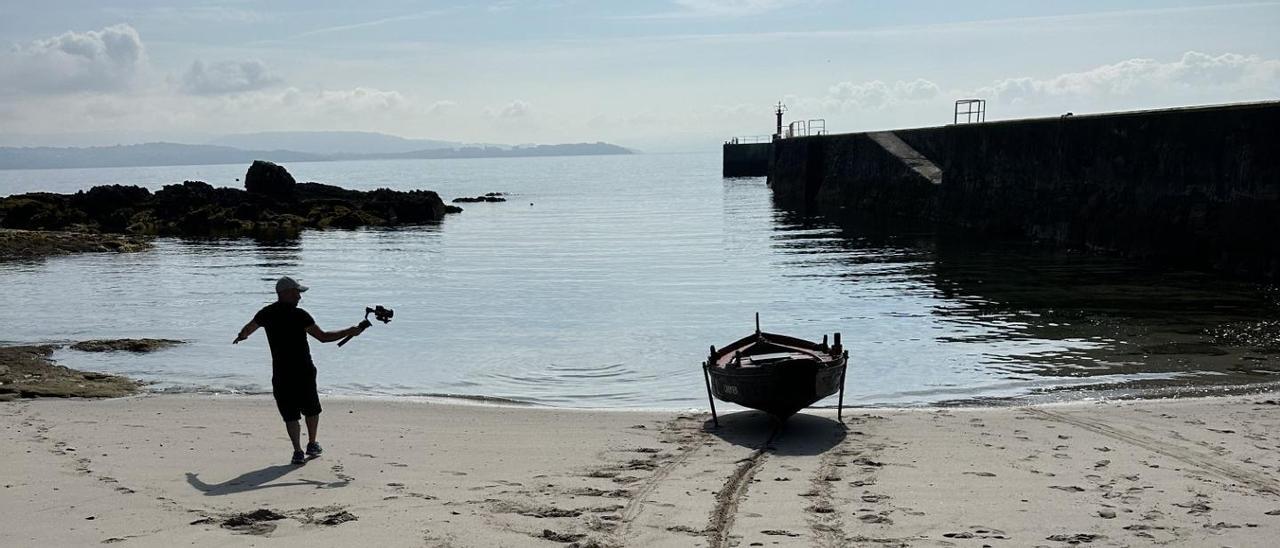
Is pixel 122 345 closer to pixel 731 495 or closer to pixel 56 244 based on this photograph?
pixel 731 495

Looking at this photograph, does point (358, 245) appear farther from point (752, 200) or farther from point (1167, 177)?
point (752, 200)

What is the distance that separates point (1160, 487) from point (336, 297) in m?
19.1

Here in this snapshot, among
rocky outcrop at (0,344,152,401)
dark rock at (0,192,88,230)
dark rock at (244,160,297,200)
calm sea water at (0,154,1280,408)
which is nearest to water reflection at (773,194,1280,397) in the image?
calm sea water at (0,154,1280,408)

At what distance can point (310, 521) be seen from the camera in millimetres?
7086

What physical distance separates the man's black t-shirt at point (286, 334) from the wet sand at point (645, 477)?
85cm

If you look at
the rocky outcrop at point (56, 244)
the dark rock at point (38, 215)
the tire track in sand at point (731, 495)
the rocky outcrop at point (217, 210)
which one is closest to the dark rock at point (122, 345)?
the tire track in sand at point (731, 495)

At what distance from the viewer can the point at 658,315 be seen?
20.1 metres

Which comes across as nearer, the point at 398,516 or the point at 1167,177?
the point at 398,516

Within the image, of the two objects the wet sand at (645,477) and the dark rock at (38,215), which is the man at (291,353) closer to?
the wet sand at (645,477)

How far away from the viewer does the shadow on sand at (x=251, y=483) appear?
7875 millimetres

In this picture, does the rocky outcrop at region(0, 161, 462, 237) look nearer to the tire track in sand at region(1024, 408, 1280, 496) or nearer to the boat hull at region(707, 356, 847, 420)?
the boat hull at region(707, 356, 847, 420)

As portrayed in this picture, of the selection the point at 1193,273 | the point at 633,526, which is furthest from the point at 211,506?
the point at 1193,273

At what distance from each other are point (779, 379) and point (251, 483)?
4.79 metres

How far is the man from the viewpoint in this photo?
28.3 feet
